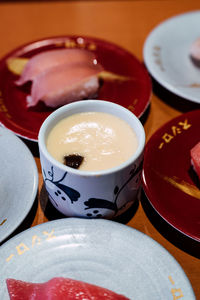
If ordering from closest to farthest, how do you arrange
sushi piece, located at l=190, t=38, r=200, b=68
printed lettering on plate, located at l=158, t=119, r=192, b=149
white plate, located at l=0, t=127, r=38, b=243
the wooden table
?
white plate, located at l=0, t=127, r=38, b=243 < printed lettering on plate, located at l=158, t=119, r=192, b=149 < sushi piece, located at l=190, t=38, r=200, b=68 < the wooden table

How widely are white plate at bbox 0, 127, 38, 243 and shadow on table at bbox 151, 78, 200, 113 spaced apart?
0.52m

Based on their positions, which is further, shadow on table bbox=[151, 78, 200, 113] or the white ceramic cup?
shadow on table bbox=[151, 78, 200, 113]

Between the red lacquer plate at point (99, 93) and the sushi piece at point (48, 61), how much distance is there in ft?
0.14

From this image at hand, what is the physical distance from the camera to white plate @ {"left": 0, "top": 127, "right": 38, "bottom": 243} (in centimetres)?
76

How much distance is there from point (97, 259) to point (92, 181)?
0.16 metres

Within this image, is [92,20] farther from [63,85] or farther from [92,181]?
[92,181]

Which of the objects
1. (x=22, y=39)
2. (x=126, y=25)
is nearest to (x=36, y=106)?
(x=22, y=39)

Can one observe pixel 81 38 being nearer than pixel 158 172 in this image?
No

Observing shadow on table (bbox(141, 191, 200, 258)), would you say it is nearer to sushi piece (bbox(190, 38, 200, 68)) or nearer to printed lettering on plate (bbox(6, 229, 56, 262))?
printed lettering on plate (bbox(6, 229, 56, 262))

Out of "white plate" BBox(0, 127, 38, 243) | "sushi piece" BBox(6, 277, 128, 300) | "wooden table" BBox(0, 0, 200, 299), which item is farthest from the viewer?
"wooden table" BBox(0, 0, 200, 299)

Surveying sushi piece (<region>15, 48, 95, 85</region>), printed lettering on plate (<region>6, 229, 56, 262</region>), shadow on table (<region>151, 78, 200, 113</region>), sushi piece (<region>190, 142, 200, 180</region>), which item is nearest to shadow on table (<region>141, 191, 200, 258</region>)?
sushi piece (<region>190, 142, 200, 180</region>)

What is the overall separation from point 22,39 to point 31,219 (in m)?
0.83

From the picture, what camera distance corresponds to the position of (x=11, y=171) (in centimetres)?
86

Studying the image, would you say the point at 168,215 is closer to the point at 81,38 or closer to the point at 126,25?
the point at 81,38
